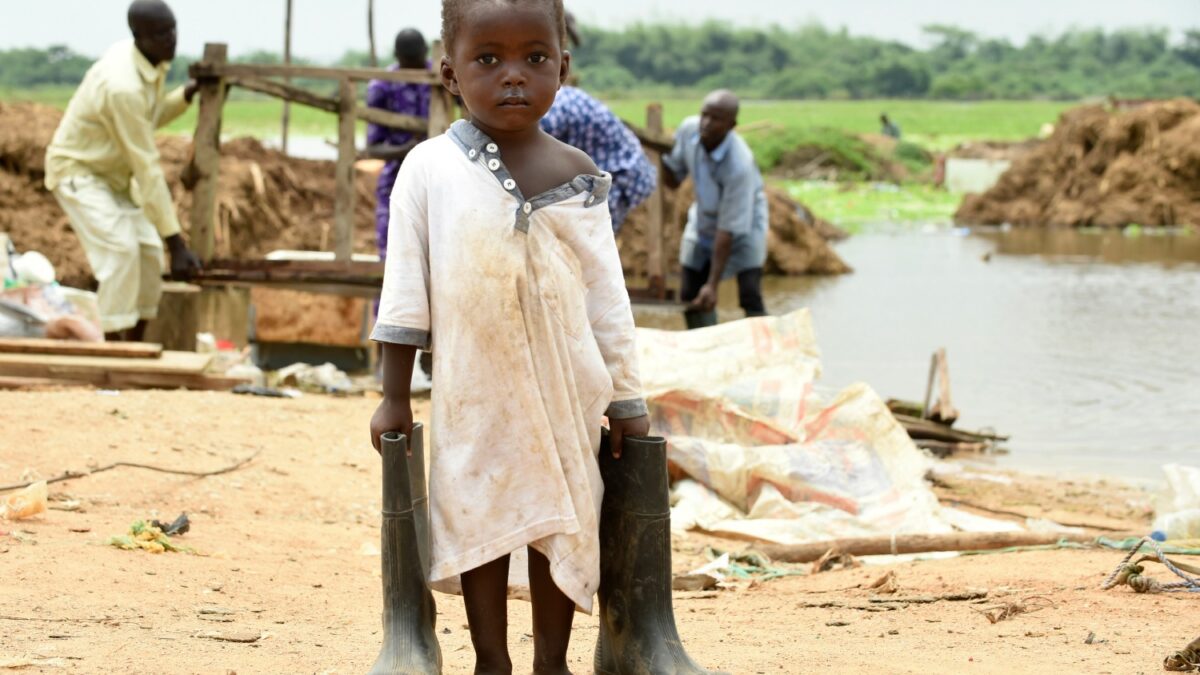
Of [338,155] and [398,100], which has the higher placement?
[398,100]

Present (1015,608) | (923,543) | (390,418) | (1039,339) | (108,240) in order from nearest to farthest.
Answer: (390,418), (1015,608), (923,543), (108,240), (1039,339)

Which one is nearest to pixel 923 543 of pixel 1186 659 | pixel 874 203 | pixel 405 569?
pixel 1186 659

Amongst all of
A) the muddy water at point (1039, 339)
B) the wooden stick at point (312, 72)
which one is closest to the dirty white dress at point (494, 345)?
the wooden stick at point (312, 72)

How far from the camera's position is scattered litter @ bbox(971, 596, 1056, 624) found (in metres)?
4.23

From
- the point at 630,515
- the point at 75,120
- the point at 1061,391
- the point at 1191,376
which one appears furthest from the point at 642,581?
the point at 1191,376

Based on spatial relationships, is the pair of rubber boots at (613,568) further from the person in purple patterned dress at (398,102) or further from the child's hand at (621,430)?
the person in purple patterned dress at (398,102)

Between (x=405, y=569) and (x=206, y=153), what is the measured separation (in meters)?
6.24

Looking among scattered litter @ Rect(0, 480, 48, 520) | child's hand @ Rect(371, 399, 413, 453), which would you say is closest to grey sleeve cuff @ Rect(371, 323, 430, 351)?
child's hand @ Rect(371, 399, 413, 453)

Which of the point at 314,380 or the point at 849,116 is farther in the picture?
the point at 849,116

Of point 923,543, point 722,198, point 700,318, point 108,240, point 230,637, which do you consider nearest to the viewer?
point 230,637

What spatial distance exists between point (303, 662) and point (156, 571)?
1.09 metres

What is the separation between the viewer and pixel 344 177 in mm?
9000

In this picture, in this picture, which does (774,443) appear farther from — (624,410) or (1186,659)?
(624,410)

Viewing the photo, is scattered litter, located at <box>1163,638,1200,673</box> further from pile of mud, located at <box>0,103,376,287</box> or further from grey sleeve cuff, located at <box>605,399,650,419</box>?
pile of mud, located at <box>0,103,376,287</box>
